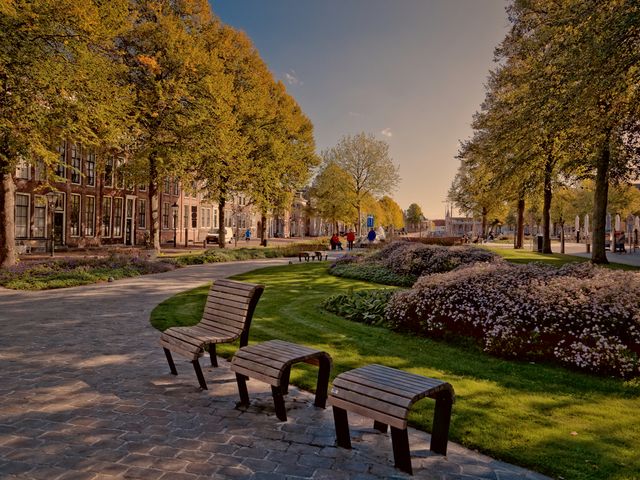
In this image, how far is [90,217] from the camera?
35.2m

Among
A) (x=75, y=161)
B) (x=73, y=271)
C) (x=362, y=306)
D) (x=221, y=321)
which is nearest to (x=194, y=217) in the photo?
(x=75, y=161)

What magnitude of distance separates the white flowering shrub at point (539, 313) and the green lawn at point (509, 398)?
0.32m

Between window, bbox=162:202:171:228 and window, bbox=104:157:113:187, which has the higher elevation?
window, bbox=104:157:113:187

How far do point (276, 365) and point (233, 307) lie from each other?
166 cm

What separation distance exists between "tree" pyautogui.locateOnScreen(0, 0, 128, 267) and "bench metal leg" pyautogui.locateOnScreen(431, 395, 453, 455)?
48.0 feet

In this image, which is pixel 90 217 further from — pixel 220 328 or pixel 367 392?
pixel 367 392

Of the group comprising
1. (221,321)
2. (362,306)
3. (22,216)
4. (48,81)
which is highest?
(48,81)

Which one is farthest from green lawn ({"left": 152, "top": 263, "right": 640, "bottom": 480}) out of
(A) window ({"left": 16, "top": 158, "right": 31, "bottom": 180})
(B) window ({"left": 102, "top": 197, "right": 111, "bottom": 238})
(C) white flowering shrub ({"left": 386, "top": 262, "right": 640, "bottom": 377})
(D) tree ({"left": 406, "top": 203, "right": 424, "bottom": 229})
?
(D) tree ({"left": 406, "top": 203, "right": 424, "bottom": 229})

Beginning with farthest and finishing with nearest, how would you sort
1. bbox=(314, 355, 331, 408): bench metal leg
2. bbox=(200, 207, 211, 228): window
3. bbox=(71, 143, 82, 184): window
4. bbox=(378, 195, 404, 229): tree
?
bbox=(378, 195, 404, 229): tree, bbox=(200, 207, 211, 228): window, bbox=(71, 143, 82, 184): window, bbox=(314, 355, 331, 408): bench metal leg

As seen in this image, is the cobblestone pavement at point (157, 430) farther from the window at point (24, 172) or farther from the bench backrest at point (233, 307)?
the window at point (24, 172)

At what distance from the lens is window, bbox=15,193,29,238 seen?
29469mm

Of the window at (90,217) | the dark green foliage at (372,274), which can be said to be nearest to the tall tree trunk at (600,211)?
the dark green foliage at (372,274)

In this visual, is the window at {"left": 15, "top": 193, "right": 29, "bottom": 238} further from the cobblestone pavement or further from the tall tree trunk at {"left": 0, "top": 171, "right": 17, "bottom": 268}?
the cobblestone pavement

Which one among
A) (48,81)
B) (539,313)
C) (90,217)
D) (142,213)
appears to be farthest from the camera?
(142,213)
